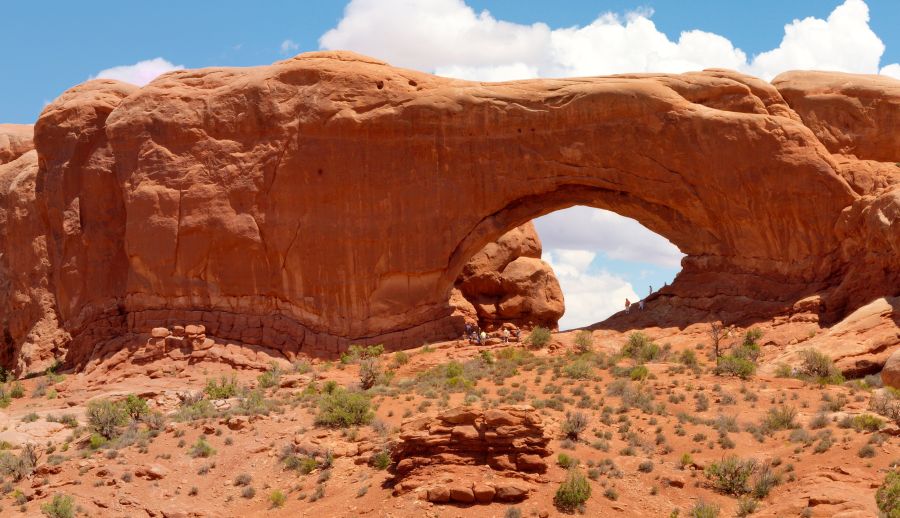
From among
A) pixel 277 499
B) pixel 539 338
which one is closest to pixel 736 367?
pixel 539 338

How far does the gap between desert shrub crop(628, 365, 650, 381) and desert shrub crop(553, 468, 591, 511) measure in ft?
23.2

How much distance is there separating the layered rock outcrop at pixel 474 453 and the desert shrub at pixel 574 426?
52.7 inches

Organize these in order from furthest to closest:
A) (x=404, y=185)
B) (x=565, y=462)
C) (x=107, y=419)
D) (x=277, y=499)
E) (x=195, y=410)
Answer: (x=404, y=185)
(x=195, y=410)
(x=107, y=419)
(x=277, y=499)
(x=565, y=462)

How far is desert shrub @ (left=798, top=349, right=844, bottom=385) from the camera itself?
2602 centimetres

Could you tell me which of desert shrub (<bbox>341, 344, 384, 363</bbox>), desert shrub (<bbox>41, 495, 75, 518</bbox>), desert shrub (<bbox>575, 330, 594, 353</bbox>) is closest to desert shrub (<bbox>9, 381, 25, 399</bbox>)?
desert shrub (<bbox>341, 344, 384, 363</bbox>)

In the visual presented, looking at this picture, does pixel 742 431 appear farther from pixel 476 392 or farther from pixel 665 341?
pixel 665 341

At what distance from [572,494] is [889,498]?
494 centimetres

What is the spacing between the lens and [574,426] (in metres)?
22.5

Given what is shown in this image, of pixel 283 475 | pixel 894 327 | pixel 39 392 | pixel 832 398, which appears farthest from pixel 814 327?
pixel 39 392

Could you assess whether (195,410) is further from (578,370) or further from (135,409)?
(578,370)

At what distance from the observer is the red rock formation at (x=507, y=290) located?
36.6 m

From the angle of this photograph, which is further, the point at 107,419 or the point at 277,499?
the point at 107,419

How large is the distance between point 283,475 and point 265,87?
1352 centimetres

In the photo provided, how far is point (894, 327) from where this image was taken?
27.3m
